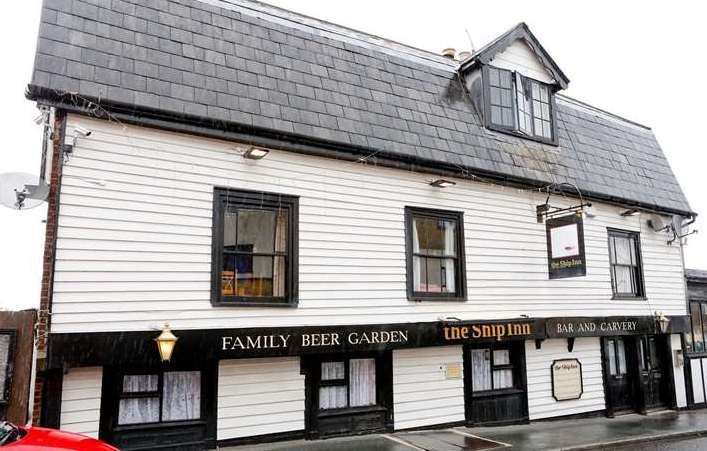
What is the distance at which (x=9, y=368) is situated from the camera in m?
7.04

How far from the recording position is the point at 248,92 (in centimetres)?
913

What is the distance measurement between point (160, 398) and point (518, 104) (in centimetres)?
1002

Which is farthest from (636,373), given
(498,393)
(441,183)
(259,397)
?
(259,397)

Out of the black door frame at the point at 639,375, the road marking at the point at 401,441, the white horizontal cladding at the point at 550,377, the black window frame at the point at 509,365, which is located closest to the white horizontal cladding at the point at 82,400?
the road marking at the point at 401,441

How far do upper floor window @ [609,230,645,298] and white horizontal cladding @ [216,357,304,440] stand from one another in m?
8.83

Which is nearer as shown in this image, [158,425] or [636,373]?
[158,425]

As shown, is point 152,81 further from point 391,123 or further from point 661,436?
point 661,436

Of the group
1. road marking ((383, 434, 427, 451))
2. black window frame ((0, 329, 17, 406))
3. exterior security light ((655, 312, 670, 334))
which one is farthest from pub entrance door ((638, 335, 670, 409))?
black window frame ((0, 329, 17, 406))

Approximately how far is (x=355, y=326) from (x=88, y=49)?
5973 millimetres

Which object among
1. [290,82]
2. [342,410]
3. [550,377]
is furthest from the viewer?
[550,377]

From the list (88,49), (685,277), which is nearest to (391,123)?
(88,49)

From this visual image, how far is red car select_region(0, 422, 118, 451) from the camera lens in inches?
195

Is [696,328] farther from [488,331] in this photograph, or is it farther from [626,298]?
[488,331]

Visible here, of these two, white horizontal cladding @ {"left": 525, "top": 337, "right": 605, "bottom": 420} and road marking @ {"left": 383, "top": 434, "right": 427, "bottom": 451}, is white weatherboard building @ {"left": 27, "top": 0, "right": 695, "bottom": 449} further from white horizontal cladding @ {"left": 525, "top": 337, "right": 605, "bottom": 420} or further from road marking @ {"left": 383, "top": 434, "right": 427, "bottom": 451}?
road marking @ {"left": 383, "top": 434, "right": 427, "bottom": 451}
